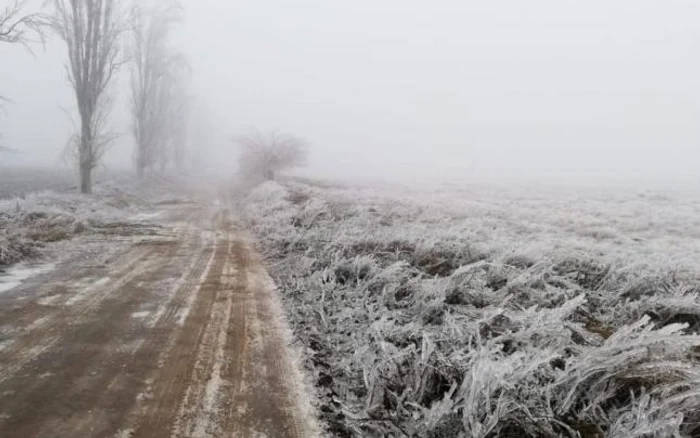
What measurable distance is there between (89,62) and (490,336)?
808 inches

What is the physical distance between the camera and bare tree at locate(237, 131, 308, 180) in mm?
37344

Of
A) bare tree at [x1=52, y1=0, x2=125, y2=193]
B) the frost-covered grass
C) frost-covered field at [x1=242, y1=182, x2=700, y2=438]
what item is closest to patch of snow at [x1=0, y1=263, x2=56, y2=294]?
the frost-covered grass

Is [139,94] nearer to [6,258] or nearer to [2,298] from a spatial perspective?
[6,258]

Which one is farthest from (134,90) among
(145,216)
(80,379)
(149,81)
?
(80,379)

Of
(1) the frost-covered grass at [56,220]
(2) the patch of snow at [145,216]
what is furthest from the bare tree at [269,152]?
(2) the patch of snow at [145,216]

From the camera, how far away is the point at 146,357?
14.5ft

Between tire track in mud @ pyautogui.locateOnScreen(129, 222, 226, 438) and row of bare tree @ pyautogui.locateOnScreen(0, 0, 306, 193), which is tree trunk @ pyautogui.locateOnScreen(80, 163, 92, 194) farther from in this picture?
tire track in mud @ pyautogui.locateOnScreen(129, 222, 226, 438)

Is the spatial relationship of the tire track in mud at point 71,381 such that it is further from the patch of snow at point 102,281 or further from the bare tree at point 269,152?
the bare tree at point 269,152

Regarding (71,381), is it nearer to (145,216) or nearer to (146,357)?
(146,357)

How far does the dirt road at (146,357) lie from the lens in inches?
131

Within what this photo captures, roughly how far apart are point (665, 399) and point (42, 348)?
549 centimetres

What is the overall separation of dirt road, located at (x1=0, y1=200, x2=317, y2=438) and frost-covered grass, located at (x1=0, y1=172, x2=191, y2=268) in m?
1.64

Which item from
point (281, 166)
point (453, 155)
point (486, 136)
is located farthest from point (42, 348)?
point (486, 136)

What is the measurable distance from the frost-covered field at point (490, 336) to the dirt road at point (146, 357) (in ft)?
1.68
